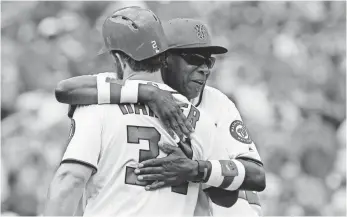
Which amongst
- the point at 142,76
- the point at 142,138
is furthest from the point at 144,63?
the point at 142,138

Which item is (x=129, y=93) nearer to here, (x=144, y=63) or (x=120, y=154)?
(x=144, y=63)

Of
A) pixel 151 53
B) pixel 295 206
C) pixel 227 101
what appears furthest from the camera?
pixel 295 206

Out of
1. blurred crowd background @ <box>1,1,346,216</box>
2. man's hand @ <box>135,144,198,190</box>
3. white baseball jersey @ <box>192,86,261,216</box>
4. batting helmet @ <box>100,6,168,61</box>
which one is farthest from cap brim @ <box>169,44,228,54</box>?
blurred crowd background @ <box>1,1,346,216</box>

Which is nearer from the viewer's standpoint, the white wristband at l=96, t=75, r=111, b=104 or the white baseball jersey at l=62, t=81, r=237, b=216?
the white baseball jersey at l=62, t=81, r=237, b=216

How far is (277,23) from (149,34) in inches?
241

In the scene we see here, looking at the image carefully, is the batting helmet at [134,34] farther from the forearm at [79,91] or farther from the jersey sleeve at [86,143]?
the jersey sleeve at [86,143]

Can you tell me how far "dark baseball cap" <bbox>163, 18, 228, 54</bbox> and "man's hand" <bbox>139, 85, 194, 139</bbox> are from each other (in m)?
0.76

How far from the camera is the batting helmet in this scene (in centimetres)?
346

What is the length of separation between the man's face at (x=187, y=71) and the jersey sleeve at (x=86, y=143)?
922 millimetres

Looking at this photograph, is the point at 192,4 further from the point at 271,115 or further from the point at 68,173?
the point at 68,173

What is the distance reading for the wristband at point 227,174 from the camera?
3.53m

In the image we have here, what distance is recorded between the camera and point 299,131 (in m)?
8.87

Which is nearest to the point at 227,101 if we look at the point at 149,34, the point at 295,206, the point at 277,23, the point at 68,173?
the point at 149,34

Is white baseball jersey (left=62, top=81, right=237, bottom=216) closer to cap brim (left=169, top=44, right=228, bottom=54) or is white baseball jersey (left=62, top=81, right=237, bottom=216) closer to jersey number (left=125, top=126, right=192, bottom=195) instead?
jersey number (left=125, top=126, right=192, bottom=195)
